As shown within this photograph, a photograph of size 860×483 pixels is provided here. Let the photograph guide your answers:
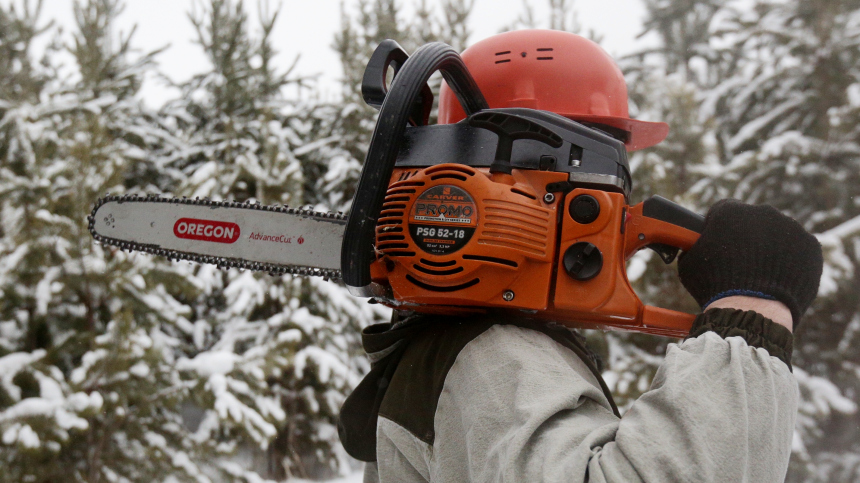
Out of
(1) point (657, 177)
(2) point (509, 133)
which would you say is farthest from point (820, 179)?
(2) point (509, 133)

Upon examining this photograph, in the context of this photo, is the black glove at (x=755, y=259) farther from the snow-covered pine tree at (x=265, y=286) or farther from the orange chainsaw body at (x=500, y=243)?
the snow-covered pine tree at (x=265, y=286)

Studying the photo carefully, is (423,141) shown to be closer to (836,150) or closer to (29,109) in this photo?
(29,109)

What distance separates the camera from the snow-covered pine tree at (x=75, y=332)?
3223 mm

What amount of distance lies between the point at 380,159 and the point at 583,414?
1.67ft

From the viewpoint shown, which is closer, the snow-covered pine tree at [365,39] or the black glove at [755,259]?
the black glove at [755,259]

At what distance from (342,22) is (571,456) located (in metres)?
6.31

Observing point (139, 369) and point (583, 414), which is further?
point (139, 369)

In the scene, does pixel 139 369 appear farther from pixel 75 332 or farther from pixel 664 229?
pixel 664 229

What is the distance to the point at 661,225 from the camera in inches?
44.2

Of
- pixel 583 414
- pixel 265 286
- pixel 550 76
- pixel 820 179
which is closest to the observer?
pixel 583 414

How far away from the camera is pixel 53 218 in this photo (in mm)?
3562

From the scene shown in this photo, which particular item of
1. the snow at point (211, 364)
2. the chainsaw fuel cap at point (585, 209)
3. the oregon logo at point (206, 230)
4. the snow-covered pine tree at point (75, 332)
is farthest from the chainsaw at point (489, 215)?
the snow at point (211, 364)

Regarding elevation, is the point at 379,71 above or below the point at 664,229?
above

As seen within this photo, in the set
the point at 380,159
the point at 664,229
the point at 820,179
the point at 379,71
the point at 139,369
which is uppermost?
the point at 379,71
